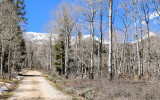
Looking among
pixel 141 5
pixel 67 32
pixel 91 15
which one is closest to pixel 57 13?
pixel 67 32

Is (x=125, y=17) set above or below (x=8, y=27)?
above

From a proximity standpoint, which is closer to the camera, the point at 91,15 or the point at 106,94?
the point at 106,94

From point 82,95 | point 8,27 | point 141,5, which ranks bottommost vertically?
point 82,95

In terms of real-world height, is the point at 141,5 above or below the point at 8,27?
above

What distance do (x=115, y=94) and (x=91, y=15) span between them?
41.6ft

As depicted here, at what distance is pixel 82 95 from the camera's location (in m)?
10.1

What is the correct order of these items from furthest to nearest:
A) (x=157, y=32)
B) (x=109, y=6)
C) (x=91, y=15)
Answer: (x=157, y=32) → (x=91, y=15) → (x=109, y=6)

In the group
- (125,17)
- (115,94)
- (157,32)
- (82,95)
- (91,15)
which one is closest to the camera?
(115,94)

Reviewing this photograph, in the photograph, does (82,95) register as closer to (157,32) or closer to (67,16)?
(67,16)

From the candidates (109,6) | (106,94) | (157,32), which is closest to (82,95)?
(106,94)

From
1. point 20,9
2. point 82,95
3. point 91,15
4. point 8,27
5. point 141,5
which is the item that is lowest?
point 82,95

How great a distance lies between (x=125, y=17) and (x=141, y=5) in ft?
13.2

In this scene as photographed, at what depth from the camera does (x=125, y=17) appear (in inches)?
909

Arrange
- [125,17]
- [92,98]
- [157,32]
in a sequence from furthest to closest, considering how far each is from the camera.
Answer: [157,32] < [125,17] < [92,98]
